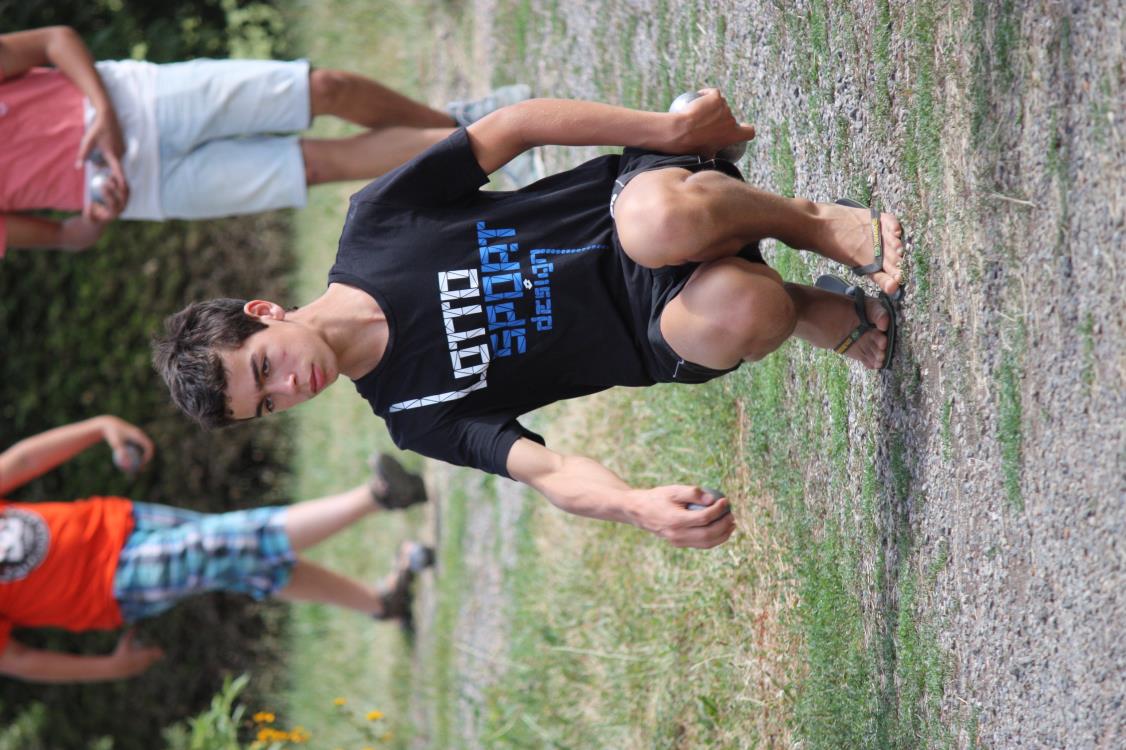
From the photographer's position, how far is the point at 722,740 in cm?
332

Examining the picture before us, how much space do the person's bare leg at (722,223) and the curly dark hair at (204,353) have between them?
874 mm

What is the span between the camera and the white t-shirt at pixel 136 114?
4.08 meters

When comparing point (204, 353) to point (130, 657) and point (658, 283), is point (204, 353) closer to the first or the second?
point (658, 283)

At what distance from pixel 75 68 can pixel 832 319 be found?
2.74 metres

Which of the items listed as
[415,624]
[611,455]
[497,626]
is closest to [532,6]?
[611,455]

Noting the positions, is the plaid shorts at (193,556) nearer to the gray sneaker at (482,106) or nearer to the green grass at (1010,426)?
the gray sneaker at (482,106)

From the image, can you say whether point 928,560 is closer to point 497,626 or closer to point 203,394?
point 203,394

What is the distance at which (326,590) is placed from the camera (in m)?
5.93

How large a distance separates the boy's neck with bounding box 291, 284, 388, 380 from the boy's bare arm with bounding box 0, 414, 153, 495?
3.08m

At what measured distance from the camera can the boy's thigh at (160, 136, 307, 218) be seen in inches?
167

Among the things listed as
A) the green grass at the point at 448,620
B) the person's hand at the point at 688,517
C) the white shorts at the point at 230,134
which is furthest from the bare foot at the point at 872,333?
the green grass at the point at 448,620

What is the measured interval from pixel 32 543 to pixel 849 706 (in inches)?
151

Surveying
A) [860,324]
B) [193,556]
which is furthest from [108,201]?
[860,324]

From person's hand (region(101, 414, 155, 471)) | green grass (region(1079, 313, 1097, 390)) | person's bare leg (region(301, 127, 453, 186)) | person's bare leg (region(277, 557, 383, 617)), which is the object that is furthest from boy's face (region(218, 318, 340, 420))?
person's bare leg (region(277, 557, 383, 617))
